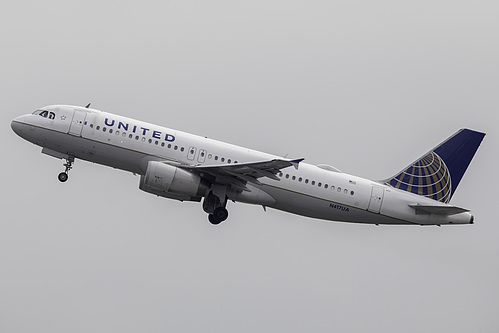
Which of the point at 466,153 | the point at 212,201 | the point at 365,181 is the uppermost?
the point at 466,153

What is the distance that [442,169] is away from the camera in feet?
178

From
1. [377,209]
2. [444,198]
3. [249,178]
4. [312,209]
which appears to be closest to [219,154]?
[249,178]

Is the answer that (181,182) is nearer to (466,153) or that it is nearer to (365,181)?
(365,181)

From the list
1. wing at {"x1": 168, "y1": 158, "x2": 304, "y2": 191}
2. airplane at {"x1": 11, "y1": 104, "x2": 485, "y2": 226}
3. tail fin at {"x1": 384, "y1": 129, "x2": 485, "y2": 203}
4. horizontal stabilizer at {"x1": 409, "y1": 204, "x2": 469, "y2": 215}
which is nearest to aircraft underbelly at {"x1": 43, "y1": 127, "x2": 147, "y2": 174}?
airplane at {"x1": 11, "y1": 104, "x2": 485, "y2": 226}

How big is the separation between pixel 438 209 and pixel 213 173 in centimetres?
1280

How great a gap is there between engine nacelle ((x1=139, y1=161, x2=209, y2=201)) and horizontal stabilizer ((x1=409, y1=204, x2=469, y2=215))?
12.2m

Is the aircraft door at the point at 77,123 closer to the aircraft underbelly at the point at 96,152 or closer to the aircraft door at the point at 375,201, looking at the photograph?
the aircraft underbelly at the point at 96,152

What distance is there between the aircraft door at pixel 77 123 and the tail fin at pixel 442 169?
1773 cm

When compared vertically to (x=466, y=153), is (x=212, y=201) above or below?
below

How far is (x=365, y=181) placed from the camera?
52.2 m

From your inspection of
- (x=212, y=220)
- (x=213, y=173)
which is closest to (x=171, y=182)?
(x=213, y=173)

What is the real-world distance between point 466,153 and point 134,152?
19.8 metres

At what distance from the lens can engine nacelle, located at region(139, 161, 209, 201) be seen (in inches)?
1885

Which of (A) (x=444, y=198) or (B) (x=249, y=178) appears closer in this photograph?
(B) (x=249, y=178)
